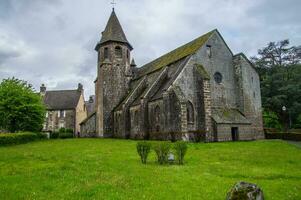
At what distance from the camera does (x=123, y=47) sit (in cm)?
4178

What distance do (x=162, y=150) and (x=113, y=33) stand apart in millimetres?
31443

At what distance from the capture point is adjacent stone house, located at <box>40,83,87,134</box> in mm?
55625

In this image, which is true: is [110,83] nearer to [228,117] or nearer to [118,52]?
[118,52]

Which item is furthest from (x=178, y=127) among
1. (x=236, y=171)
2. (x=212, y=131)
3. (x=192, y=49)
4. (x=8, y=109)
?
(x=8, y=109)

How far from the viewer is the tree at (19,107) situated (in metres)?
34.7

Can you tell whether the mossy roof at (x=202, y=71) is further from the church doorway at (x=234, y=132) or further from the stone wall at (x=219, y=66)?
the church doorway at (x=234, y=132)

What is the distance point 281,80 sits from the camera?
149 feet

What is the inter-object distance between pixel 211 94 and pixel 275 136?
390 inches

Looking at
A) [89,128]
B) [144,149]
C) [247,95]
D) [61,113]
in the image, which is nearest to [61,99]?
[61,113]

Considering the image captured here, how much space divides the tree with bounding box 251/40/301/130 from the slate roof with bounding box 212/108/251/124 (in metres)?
15.8

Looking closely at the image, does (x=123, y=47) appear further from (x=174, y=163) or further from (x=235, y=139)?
(x=174, y=163)

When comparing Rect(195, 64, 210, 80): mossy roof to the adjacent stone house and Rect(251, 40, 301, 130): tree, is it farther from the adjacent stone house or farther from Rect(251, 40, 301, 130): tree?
the adjacent stone house

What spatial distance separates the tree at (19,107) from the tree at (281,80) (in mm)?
35912

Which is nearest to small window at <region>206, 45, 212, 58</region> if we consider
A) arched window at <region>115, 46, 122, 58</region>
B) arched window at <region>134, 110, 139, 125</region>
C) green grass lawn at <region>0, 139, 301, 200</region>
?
arched window at <region>134, 110, 139, 125</region>
